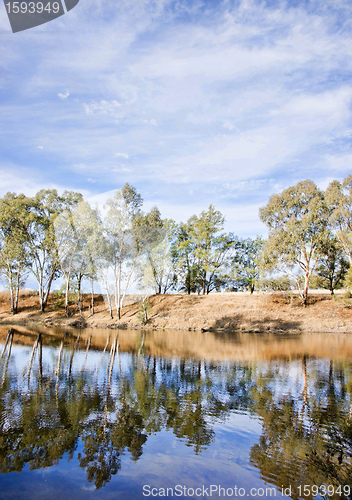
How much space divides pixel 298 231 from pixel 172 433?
130 ft

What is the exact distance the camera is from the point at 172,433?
7.55m

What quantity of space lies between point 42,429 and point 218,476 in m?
4.06

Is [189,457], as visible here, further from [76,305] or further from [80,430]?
[76,305]

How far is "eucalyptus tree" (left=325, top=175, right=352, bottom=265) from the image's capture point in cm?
4151

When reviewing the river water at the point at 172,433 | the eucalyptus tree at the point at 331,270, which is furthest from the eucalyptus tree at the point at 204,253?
the river water at the point at 172,433

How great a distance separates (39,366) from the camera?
14.9 metres

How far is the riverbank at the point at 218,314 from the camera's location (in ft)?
125

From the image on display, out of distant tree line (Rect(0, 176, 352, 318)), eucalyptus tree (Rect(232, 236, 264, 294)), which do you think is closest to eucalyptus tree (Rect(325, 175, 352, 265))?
distant tree line (Rect(0, 176, 352, 318))

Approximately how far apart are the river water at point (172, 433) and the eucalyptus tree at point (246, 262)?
Result: 135 ft

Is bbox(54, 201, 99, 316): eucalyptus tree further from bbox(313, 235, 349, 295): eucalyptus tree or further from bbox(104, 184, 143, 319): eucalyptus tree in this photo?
bbox(313, 235, 349, 295): eucalyptus tree

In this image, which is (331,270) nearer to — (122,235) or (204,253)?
(204,253)

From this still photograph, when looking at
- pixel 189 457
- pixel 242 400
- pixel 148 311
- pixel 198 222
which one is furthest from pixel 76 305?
pixel 189 457

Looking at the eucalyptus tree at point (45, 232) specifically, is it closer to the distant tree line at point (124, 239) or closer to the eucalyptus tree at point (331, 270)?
the distant tree line at point (124, 239)

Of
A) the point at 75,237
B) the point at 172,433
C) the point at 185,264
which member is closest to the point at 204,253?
the point at 185,264
